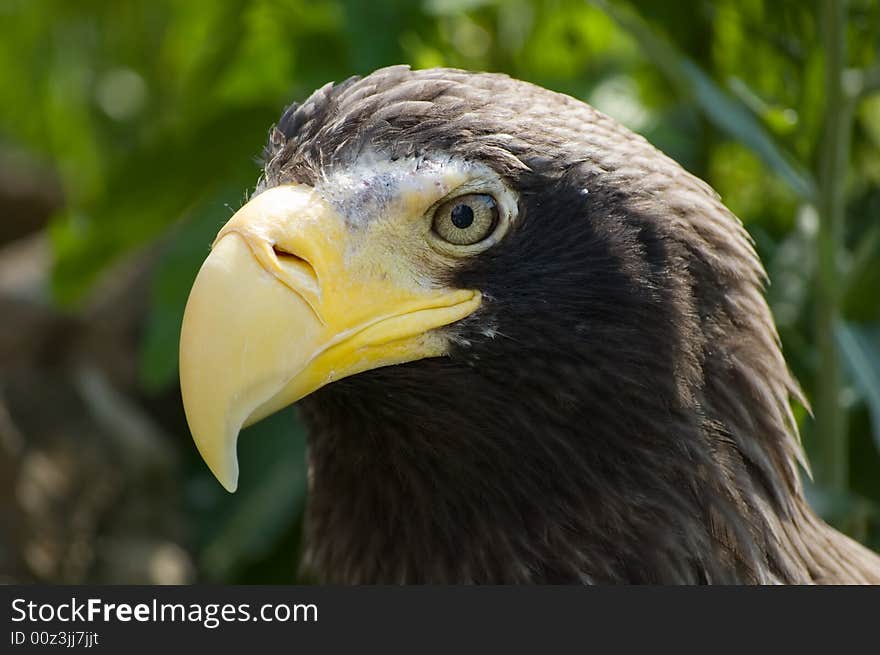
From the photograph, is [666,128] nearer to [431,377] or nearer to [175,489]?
[431,377]

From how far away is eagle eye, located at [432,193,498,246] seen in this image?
81.5 inches

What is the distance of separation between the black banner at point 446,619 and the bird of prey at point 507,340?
5 centimetres

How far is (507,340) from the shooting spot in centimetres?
212

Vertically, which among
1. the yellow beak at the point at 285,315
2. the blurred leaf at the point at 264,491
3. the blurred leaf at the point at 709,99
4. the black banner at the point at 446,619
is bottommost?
the blurred leaf at the point at 264,491

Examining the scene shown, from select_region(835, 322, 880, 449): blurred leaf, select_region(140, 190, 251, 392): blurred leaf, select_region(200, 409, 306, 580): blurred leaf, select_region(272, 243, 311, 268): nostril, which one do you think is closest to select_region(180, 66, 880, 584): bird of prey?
select_region(272, 243, 311, 268): nostril

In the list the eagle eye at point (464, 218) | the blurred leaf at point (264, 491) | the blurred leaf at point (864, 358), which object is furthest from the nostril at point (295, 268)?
the blurred leaf at point (264, 491)

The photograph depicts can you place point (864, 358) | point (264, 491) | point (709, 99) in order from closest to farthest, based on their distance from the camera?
point (709, 99), point (864, 358), point (264, 491)

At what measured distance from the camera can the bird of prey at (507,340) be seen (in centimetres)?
197

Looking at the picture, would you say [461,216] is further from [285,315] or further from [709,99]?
[709,99]

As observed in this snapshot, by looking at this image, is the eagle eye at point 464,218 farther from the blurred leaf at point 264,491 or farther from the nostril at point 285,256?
the blurred leaf at point 264,491

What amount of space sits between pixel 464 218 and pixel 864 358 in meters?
1.27

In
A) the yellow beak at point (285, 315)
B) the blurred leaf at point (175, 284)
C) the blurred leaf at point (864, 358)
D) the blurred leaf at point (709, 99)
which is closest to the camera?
the yellow beak at point (285, 315)

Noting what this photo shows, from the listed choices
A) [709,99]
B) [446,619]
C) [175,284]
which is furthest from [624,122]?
[446,619]

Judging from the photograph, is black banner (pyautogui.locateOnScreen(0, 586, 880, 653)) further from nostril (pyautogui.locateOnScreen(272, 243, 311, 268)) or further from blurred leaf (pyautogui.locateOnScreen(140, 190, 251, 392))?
blurred leaf (pyautogui.locateOnScreen(140, 190, 251, 392))
